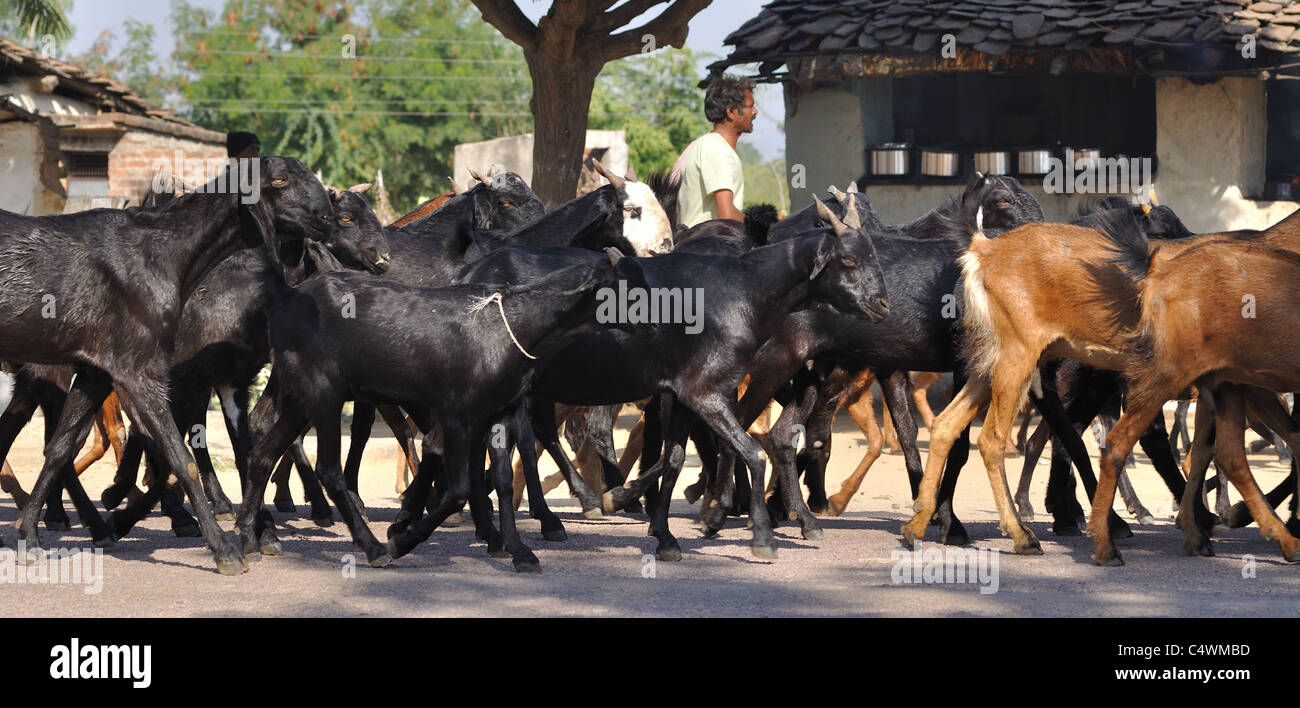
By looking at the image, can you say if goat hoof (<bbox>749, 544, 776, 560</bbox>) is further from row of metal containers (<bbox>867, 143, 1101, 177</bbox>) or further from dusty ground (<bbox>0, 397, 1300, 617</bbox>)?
row of metal containers (<bbox>867, 143, 1101, 177</bbox>)

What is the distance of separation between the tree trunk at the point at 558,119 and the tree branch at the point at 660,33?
8.5 inches

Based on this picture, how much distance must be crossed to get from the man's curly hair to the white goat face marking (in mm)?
1554

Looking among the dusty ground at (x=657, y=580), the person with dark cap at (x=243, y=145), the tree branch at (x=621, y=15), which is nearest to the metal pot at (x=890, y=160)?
the tree branch at (x=621, y=15)

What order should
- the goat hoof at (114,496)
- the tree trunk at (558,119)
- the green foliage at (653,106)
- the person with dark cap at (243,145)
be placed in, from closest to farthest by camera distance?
the goat hoof at (114,496) < the person with dark cap at (243,145) < the tree trunk at (558,119) < the green foliage at (653,106)

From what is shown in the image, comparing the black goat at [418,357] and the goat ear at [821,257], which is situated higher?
the goat ear at [821,257]

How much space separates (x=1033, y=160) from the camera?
18.6 metres

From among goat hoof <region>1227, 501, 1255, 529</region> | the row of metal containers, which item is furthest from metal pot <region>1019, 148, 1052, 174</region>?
goat hoof <region>1227, 501, 1255, 529</region>

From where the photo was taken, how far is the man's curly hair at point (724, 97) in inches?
449

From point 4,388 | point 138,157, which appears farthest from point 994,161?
point 138,157

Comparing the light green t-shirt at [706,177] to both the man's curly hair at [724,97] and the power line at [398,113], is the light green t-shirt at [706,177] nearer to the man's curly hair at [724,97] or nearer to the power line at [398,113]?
the man's curly hair at [724,97]

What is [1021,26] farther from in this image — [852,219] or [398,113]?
[398,113]

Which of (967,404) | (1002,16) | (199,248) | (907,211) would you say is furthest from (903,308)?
(907,211)

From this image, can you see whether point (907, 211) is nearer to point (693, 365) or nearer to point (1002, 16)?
point (1002, 16)

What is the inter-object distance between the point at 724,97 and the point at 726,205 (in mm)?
764
